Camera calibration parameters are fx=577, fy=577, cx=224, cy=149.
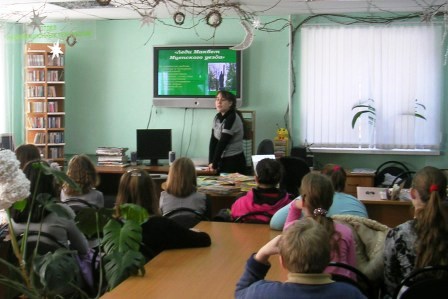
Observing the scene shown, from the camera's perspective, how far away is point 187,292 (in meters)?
2.37

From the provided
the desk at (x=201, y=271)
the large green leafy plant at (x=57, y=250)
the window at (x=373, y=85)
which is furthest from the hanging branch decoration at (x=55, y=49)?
the large green leafy plant at (x=57, y=250)

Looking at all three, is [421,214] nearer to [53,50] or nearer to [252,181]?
[252,181]

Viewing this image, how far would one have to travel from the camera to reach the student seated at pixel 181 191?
13.8 feet

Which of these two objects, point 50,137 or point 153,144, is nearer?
point 153,144

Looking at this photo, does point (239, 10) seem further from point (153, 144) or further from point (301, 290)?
point (301, 290)

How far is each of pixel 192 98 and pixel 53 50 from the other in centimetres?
195

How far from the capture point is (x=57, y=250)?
1951 mm

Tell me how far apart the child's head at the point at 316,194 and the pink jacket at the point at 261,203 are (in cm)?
106

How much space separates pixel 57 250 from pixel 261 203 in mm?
2132

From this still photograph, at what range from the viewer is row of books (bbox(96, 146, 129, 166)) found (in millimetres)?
7750

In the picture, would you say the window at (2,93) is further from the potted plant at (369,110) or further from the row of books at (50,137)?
the potted plant at (369,110)

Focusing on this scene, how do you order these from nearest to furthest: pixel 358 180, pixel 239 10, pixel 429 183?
pixel 429 183 < pixel 239 10 < pixel 358 180

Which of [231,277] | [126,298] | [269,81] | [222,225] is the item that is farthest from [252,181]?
[126,298]

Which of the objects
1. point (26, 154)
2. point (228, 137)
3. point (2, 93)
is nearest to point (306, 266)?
point (26, 154)
